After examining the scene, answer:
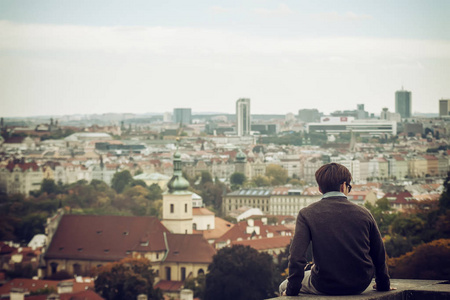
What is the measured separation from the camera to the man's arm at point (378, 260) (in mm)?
3709

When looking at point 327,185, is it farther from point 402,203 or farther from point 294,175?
point 294,175

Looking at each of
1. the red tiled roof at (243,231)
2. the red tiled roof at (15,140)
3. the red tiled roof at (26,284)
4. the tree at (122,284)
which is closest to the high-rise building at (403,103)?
the red tiled roof at (15,140)

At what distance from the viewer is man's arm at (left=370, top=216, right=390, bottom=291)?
12.2 feet

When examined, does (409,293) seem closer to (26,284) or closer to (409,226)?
(409,226)

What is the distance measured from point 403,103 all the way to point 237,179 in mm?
59843

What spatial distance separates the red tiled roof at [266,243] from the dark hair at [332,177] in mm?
38713

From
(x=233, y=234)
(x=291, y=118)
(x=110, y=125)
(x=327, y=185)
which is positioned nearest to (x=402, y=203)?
(x=233, y=234)

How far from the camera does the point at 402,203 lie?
59375 mm

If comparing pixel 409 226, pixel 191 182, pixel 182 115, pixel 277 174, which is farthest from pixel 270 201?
pixel 182 115

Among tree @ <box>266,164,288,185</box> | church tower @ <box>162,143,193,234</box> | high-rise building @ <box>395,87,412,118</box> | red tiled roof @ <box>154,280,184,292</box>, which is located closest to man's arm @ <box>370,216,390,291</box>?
red tiled roof @ <box>154,280,184,292</box>

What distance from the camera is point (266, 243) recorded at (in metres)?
44.2

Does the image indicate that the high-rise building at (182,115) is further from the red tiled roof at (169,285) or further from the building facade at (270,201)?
the red tiled roof at (169,285)

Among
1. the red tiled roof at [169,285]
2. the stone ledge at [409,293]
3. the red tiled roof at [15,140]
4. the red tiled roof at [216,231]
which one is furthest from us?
the red tiled roof at [15,140]

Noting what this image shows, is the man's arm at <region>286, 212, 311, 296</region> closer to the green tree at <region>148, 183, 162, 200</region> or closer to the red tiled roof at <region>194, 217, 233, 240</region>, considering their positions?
the red tiled roof at <region>194, 217, 233, 240</region>
